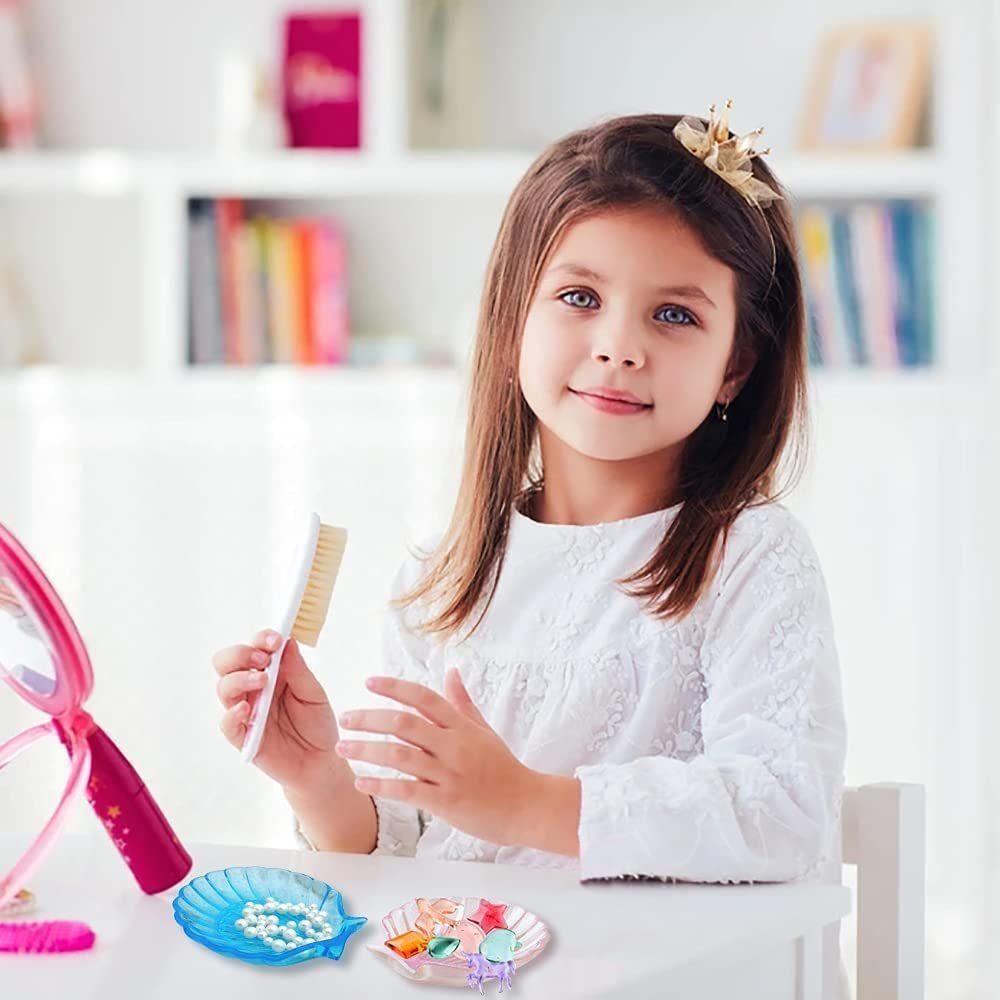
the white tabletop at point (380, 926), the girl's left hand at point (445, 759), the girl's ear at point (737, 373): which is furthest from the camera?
the girl's ear at point (737, 373)

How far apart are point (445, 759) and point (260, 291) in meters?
1.85

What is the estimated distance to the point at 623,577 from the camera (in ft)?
3.78

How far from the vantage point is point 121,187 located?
2574 millimetres

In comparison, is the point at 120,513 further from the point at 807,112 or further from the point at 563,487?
the point at 563,487

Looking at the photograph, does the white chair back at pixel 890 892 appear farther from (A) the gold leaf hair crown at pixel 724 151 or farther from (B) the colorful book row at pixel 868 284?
(B) the colorful book row at pixel 868 284

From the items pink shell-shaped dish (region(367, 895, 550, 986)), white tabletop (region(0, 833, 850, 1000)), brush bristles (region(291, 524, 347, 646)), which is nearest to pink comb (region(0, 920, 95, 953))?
white tabletop (region(0, 833, 850, 1000))

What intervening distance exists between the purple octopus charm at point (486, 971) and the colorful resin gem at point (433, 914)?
0.04 meters

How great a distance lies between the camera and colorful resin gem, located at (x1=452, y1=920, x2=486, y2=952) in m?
0.70

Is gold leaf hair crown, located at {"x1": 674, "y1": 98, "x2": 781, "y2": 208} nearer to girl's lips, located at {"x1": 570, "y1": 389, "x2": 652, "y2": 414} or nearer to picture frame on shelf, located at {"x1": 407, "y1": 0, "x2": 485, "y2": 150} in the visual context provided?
girl's lips, located at {"x1": 570, "y1": 389, "x2": 652, "y2": 414}

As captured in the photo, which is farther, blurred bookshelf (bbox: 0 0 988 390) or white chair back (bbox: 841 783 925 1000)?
blurred bookshelf (bbox: 0 0 988 390)

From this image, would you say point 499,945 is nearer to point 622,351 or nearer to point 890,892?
point 890,892

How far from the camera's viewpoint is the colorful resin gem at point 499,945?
0.69 meters

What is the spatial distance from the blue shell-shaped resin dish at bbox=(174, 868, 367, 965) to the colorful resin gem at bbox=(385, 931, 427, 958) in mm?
→ 23

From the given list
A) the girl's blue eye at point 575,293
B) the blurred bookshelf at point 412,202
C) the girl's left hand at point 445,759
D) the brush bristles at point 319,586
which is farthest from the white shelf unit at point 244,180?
the girl's left hand at point 445,759
